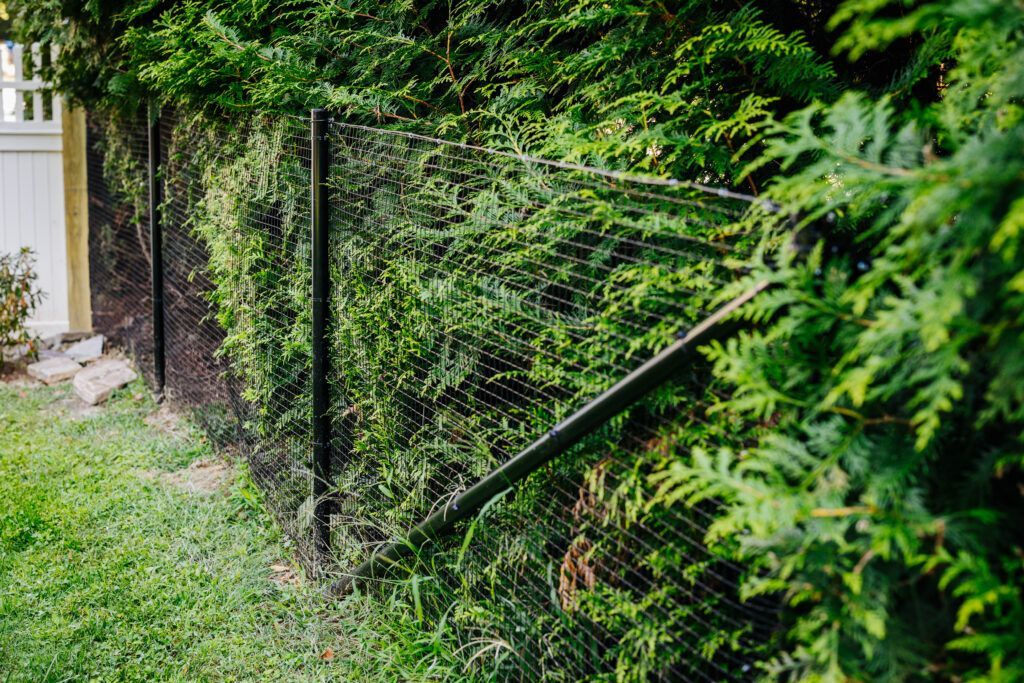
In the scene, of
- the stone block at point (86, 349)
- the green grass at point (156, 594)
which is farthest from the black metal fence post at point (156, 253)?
the stone block at point (86, 349)

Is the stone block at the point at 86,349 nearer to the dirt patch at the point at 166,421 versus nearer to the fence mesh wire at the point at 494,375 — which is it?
the dirt patch at the point at 166,421

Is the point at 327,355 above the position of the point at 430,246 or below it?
below

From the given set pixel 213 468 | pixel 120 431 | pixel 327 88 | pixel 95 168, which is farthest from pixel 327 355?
pixel 95 168

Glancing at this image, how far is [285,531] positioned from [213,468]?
4.10ft

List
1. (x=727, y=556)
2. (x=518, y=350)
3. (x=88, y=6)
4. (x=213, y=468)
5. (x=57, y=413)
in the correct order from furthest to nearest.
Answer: (x=57, y=413) < (x=88, y=6) < (x=213, y=468) < (x=518, y=350) < (x=727, y=556)

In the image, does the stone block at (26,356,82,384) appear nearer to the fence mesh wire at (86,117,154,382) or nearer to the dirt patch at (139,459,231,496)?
the fence mesh wire at (86,117,154,382)

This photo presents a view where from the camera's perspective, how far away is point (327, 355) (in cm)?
413

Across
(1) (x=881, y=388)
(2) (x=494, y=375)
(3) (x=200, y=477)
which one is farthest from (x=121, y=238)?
(1) (x=881, y=388)

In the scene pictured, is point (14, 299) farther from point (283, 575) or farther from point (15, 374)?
point (283, 575)

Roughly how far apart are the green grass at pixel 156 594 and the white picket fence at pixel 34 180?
357cm

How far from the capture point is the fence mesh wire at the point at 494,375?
7.68ft

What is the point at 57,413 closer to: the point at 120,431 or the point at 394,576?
the point at 120,431

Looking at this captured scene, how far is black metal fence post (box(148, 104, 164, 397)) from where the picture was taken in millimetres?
6574

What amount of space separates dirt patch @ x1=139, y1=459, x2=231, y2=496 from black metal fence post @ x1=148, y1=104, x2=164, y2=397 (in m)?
1.56
